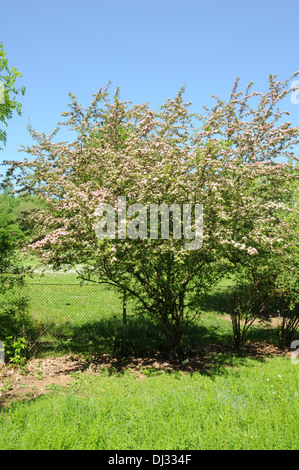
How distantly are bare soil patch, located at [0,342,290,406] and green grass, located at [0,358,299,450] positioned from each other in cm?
52

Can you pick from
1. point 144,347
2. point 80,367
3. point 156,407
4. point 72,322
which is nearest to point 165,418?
point 156,407

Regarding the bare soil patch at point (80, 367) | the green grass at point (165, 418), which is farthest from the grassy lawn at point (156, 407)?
the bare soil patch at point (80, 367)

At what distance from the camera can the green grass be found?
3465mm

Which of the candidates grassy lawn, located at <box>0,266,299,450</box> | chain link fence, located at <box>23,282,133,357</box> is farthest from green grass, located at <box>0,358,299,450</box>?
chain link fence, located at <box>23,282,133,357</box>

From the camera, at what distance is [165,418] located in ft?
13.2

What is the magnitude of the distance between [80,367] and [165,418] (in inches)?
126

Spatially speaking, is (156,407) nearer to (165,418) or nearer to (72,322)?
(165,418)

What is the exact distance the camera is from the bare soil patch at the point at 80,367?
18.1 feet

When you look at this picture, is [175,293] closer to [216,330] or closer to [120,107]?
[216,330]

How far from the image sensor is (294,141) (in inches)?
383

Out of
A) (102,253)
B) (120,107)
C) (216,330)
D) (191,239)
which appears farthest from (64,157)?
(216,330)

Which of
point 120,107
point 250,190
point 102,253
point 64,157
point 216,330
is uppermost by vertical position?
point 120,107

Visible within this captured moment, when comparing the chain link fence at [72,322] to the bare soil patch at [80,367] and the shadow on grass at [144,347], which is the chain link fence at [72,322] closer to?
the shadow on grass at [144,347]
